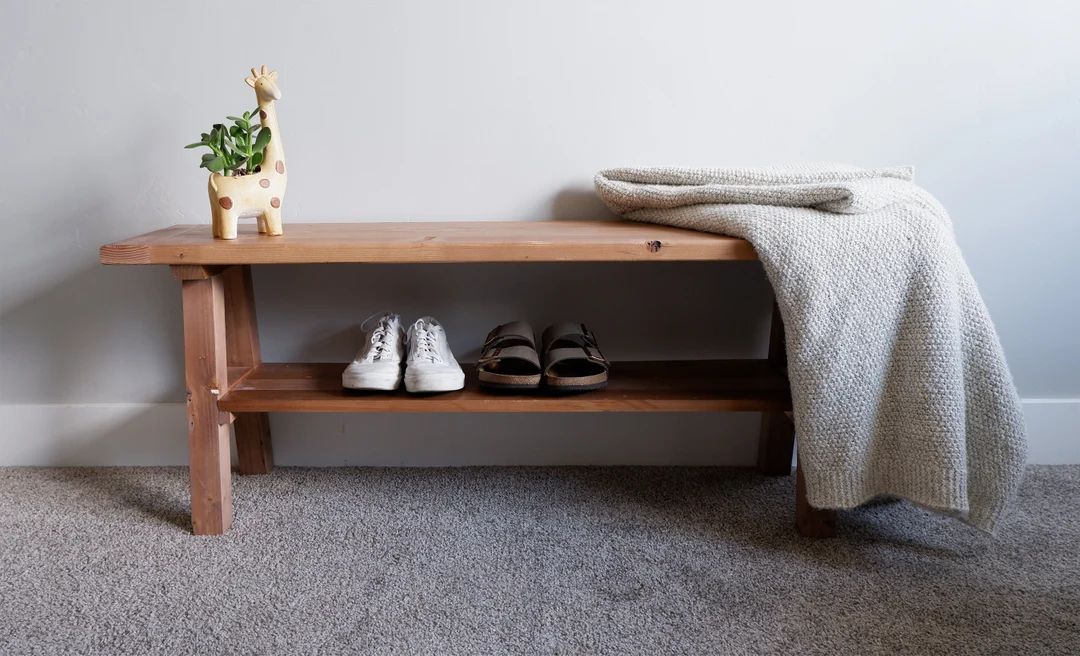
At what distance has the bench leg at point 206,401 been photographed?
1.25 meters

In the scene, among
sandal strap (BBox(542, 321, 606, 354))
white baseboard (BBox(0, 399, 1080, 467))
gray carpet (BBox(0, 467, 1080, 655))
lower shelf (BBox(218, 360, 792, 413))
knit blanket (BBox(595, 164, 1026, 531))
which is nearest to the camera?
gray carpet (BBox(0, 467, 1080, 655))

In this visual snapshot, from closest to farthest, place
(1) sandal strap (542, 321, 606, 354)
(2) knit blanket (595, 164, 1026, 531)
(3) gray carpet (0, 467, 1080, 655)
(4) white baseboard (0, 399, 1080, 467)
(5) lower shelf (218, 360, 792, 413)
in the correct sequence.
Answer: (3) gray carpet (0, 467, 1080, 655)
(2) knit blanket (595, 164, 1026, 531)
(5) lower shelf (218, 360, 792, 413)
(1) sandal strap (542, 321, 606, 354)
(4) white baseboard (0, 399, 1080, 467)

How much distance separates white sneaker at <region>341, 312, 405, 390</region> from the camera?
4.23 feet

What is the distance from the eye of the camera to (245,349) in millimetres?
1482

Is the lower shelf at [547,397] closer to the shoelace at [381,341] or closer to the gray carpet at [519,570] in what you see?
the shoelace at [381,341]

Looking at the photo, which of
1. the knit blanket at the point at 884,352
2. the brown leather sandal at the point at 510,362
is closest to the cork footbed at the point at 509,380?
the brown leather sandal at the point at 510,362

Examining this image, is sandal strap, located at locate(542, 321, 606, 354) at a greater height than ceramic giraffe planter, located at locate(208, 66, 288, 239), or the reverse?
ceramic giraffe planter, located at locate(208, 66, 288, 239)

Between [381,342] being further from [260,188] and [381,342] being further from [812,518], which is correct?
[812,518]

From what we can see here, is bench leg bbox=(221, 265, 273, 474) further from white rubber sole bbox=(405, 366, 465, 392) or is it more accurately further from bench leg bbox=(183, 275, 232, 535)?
white rubber sole bbox=(405, 366, 465, 392)

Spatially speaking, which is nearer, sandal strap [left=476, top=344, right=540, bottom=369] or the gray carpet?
the gray carpet

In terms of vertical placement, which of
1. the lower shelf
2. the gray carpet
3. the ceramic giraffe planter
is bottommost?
the gray carpet

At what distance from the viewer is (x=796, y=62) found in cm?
143

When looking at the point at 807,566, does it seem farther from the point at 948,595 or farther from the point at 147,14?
the point at 147,14

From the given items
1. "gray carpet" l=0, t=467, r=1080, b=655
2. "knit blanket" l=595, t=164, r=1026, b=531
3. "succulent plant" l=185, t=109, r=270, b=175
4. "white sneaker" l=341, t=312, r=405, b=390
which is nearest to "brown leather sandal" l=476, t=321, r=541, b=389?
"white sneaker" l=341, t=312, r=405, b=390
